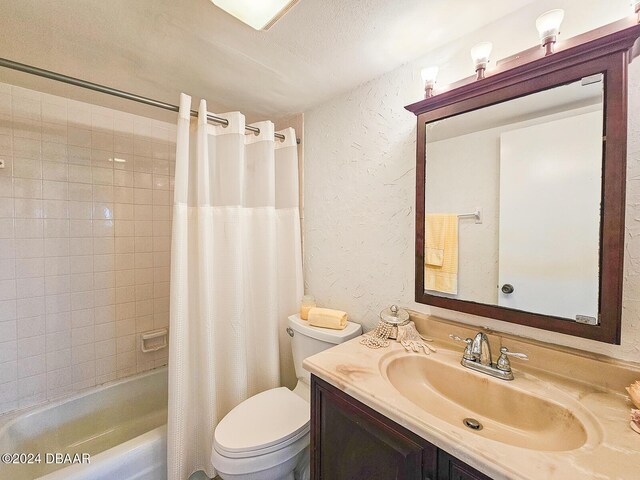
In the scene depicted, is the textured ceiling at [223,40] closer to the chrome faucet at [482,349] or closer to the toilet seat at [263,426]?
the chrome faucet at [482,349]

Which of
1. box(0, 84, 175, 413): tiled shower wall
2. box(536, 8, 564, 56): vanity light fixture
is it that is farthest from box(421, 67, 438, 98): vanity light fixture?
box(0, 84, 175, 413): tiled shower wall

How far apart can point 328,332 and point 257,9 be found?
1362 millimetres

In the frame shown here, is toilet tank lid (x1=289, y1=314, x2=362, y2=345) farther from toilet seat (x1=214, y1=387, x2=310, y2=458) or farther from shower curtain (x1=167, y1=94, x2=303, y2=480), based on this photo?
toilet seat (x1=214, y1=387, x2=310, y2=458)

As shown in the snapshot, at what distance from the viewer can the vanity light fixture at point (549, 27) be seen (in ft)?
2.81

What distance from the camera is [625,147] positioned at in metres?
0.78

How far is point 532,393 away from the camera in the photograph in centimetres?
84

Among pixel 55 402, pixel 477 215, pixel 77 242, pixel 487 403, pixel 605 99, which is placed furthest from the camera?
pixel 77 242

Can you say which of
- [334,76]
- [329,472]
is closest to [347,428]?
[329,472]

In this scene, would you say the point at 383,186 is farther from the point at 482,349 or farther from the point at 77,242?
the point at 77,242

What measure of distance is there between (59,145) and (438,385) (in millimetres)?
2397

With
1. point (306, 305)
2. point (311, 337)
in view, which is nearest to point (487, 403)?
point (311, 337)

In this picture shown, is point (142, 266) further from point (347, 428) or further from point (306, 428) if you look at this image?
point (347, 428)

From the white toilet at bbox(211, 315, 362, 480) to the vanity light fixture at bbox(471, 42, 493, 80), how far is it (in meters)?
1.25

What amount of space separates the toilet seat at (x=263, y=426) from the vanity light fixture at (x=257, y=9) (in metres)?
1.59
